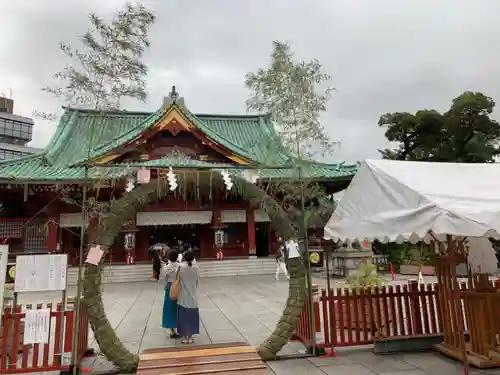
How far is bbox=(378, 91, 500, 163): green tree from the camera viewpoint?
929 inches

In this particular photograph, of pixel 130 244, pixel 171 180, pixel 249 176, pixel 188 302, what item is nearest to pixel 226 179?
pixel 249 176

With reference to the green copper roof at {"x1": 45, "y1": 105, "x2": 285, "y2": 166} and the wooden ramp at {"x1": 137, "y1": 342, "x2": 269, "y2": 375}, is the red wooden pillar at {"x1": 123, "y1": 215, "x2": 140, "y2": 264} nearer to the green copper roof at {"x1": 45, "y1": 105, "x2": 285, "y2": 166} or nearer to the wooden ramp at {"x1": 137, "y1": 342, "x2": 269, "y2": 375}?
the green copper roof at {"x1": 45, "y1": 105, "x2": 285, "y2": 166}

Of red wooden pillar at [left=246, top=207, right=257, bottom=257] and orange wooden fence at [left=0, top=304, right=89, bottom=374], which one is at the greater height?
red wooden pillar at [left=246, top=207, right=257, bottom=257]

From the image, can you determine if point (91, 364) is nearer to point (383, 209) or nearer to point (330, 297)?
point (330, 297)

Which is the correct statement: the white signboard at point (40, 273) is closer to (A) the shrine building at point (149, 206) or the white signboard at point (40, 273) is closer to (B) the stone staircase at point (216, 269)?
(A) the shrine building at point (149, 206)

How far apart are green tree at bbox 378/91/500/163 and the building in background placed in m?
55.3

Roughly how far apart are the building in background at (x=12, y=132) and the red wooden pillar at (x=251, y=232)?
50.9 metres

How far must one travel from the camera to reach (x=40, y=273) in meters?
5.51

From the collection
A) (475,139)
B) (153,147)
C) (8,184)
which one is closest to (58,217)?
(8,184)

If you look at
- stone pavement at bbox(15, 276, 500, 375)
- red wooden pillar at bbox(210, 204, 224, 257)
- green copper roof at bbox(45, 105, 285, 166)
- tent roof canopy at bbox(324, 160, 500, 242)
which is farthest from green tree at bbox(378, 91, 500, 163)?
tent roof canopy at bbox(324, 160, 500, 242)

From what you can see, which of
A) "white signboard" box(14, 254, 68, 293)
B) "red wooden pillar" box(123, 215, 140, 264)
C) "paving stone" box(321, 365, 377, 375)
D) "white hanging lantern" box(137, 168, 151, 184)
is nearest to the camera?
"paving stone" box(321, 365, 377, 375)

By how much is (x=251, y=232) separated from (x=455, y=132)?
15.2 metres

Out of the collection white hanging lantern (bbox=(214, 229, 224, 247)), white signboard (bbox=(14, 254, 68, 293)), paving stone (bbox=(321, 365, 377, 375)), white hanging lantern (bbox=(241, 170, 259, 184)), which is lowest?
paving stone (bbox=(321, 365, 377, 375))

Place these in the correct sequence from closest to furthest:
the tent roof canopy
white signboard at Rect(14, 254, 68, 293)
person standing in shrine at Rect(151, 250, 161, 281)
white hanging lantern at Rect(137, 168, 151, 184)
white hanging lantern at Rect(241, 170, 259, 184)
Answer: the tent roof canopy, white signboard at Rect(14, 254, 68, 293), white hanging lantern at Rect(137, 168, 151, 184), white hanging lantern at Rect(241, 170, 259, 184), person standing in shrine at Rect(151, 250, 161, 281)
